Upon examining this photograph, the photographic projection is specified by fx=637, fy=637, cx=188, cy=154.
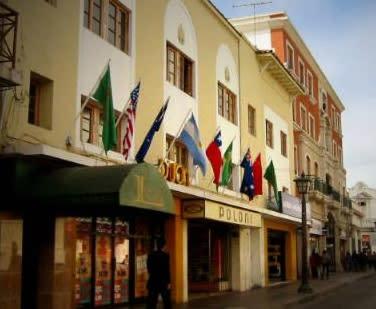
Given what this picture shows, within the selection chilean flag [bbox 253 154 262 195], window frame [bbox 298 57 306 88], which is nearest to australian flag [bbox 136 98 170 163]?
chilean flag [bbox 253 154 262 195]

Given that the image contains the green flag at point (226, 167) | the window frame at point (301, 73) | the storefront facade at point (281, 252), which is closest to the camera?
the green flag at point (226, 167)

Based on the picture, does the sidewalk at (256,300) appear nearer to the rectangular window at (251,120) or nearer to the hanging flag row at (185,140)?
the hanging flag row at (185,140)

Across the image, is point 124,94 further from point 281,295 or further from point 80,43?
point 281,295

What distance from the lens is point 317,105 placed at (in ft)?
146

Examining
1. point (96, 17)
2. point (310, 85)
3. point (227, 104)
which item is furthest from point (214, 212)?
point (310, 85)

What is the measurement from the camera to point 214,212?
20.2 metres

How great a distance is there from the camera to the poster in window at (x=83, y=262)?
50.6 feet

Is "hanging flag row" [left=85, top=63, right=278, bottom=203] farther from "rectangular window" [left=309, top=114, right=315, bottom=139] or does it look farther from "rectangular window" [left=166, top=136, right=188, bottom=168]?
"rectangular window" [left=309, top=114, right=315, bottom=139]

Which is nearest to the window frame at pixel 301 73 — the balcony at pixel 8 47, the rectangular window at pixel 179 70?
the rectangular window at pixel 179 70

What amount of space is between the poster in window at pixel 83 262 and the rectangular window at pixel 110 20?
4764mm

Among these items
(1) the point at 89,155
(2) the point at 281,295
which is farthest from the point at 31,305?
(2) the point at 281,295

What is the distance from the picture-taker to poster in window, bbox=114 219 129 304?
56.5 ft

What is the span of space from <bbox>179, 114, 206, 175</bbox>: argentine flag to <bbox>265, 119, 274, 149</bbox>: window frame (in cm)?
1130

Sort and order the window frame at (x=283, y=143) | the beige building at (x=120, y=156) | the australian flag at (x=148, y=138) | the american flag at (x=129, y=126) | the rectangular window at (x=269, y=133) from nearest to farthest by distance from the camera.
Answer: the beige building at (x=120, y=156) < the american flag at (x=129, y=126) < the australian flag at (x=148, y=138) < the rectangular window at (x=269, y=133) < the window frame at (x=283, y=143)
